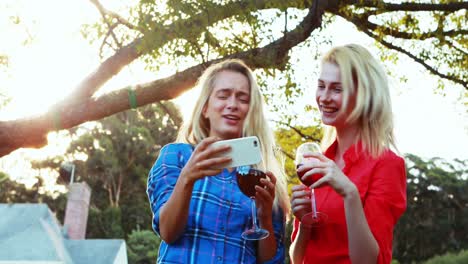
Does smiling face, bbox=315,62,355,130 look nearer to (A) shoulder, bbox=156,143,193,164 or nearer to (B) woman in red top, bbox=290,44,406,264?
(B) woman in red top, bbox=290,44,406,264

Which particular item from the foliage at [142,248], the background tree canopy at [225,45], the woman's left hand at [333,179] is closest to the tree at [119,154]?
the foliage at [142,248]

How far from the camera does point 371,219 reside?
230 cm

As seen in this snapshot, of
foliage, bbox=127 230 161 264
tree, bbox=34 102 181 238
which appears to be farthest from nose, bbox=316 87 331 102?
tree, bbox=34 102 181 238

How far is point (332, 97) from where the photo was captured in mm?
2539

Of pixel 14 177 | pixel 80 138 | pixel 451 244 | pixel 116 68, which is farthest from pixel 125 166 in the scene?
pixel 116 68

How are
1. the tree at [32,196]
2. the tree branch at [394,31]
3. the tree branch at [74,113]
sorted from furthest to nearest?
the tree at [32,196] → the tree branch at [394,31] → the tree branch at [74,113]

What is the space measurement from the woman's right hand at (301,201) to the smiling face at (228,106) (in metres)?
0.39

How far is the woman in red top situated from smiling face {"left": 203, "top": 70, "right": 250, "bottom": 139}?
0.35 metres

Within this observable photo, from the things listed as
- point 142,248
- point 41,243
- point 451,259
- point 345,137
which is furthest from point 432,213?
point 345,137

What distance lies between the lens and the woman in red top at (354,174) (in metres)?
2.25

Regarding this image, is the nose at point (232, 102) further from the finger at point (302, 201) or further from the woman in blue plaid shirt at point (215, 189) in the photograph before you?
the finger at point (302, 201)

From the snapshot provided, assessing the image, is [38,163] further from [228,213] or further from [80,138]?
[228,213]

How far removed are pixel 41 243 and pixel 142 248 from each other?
10.8 metres

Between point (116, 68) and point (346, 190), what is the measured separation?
5.33 metres
